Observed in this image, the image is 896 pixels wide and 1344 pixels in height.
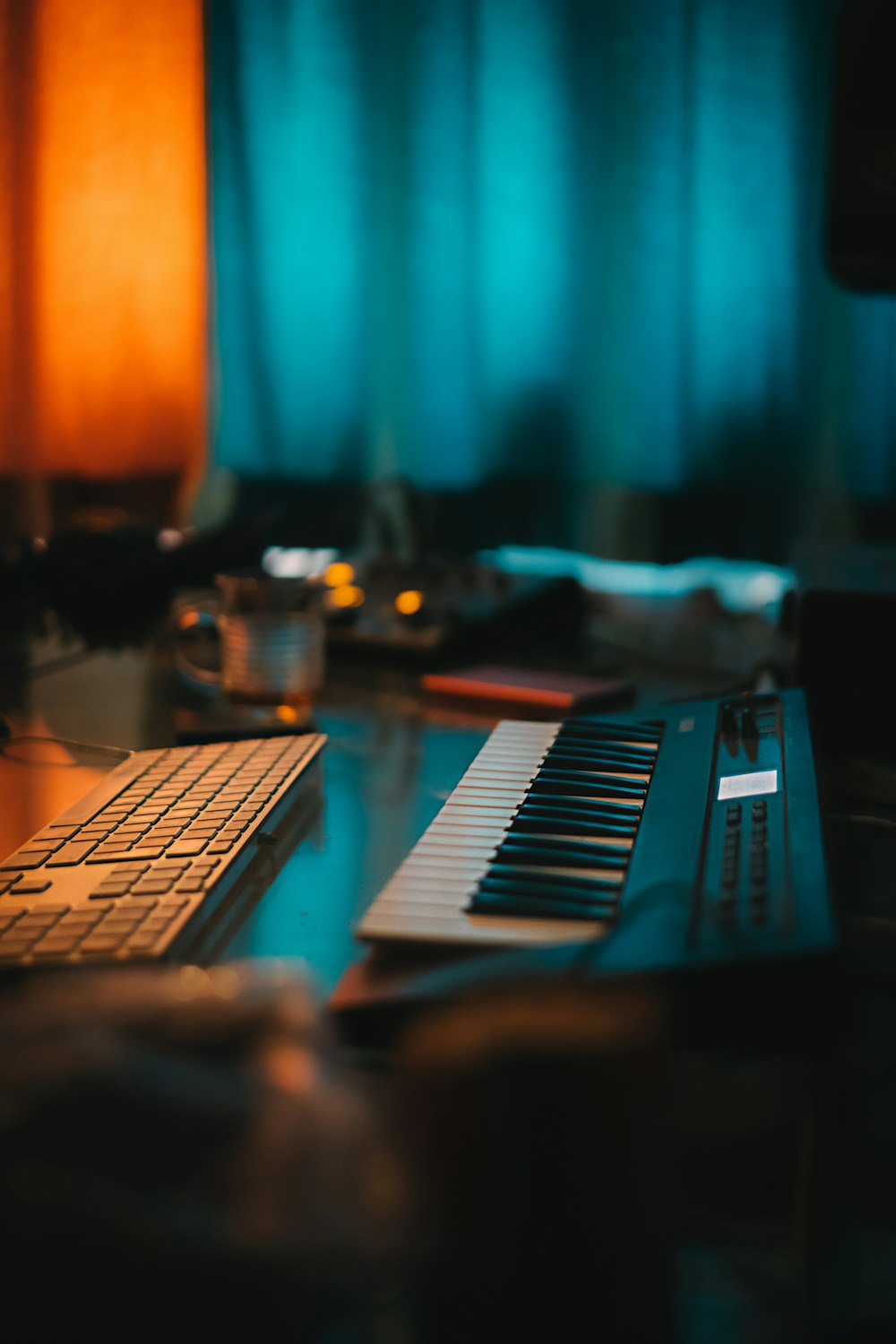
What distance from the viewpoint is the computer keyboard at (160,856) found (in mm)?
651

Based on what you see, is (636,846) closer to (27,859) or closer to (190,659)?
(27,859)

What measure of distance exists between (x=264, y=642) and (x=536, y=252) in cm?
76

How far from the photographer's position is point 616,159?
161 cm

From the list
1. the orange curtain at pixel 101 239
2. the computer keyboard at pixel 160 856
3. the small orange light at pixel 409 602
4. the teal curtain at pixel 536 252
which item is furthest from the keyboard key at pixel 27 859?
the orange curtain at pixel 101 239

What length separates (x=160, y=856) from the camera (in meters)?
0.77

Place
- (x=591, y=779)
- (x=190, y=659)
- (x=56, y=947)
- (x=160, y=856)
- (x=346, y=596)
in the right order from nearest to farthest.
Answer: (x=56, y=947), (x=160, y=856), (x=591, y=779), (x=190, y=659), (x=346, y=596)

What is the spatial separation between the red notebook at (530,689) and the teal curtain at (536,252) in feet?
1.39

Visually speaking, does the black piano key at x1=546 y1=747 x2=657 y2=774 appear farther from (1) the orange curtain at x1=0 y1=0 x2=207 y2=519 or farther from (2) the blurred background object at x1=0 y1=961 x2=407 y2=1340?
(1) the orange curtain at x1=0 y1=0 x2=207 y2=519

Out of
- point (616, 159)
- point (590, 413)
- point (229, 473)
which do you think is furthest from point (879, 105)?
point (229, 473)

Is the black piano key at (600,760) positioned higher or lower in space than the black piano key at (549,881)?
lower

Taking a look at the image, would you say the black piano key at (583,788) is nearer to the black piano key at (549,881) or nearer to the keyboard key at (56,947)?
the black piano key at (549,881)

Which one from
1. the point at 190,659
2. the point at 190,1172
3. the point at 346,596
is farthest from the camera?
the point at 346,596

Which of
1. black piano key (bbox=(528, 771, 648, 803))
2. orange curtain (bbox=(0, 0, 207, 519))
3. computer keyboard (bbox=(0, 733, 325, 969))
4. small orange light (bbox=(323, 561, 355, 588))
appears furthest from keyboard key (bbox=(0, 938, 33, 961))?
orange curtain (bbox=(0, 0, 207, 519))

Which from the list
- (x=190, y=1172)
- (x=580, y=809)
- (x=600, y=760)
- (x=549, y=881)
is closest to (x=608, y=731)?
(x=600, y=760)
